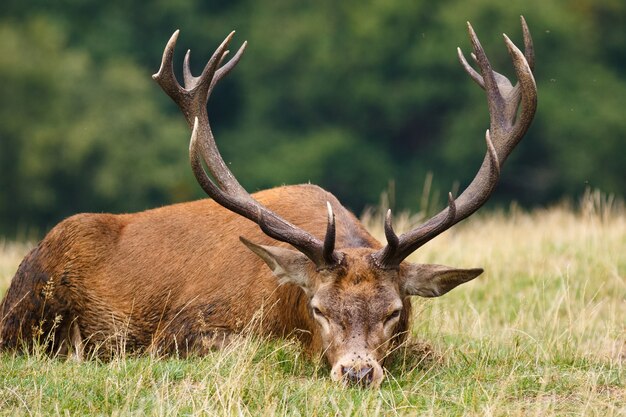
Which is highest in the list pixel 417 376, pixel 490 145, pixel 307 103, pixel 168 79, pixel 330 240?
pixel 168 79

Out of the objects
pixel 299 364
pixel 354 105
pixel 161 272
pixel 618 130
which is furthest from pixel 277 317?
pixel 354 105

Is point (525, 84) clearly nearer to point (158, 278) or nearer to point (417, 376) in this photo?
point (417, 376)

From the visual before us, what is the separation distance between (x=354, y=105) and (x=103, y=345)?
33739 millimetres

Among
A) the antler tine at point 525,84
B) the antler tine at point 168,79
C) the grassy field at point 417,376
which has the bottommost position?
the grassy field at point 417,376

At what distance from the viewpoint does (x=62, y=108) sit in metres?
40.2

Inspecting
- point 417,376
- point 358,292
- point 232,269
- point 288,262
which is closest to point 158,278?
point 232,269

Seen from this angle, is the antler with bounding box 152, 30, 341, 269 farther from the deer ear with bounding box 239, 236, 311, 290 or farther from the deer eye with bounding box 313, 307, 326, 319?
the deer eye with bounding box 313, 307, 326, 319

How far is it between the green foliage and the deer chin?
91.1 feet

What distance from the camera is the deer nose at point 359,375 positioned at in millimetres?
6727

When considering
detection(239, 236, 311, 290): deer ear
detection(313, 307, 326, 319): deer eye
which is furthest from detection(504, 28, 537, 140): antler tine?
detection(313, 307, 326, 319): deer eye

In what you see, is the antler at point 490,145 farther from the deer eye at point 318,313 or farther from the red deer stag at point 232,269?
the deer eye at point 318,313

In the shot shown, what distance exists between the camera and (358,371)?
6.75 meters

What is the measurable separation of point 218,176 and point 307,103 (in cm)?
3451

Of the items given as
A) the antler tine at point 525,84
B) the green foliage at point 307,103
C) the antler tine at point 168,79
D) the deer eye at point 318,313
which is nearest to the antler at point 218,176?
the antler tine at point 168,79
